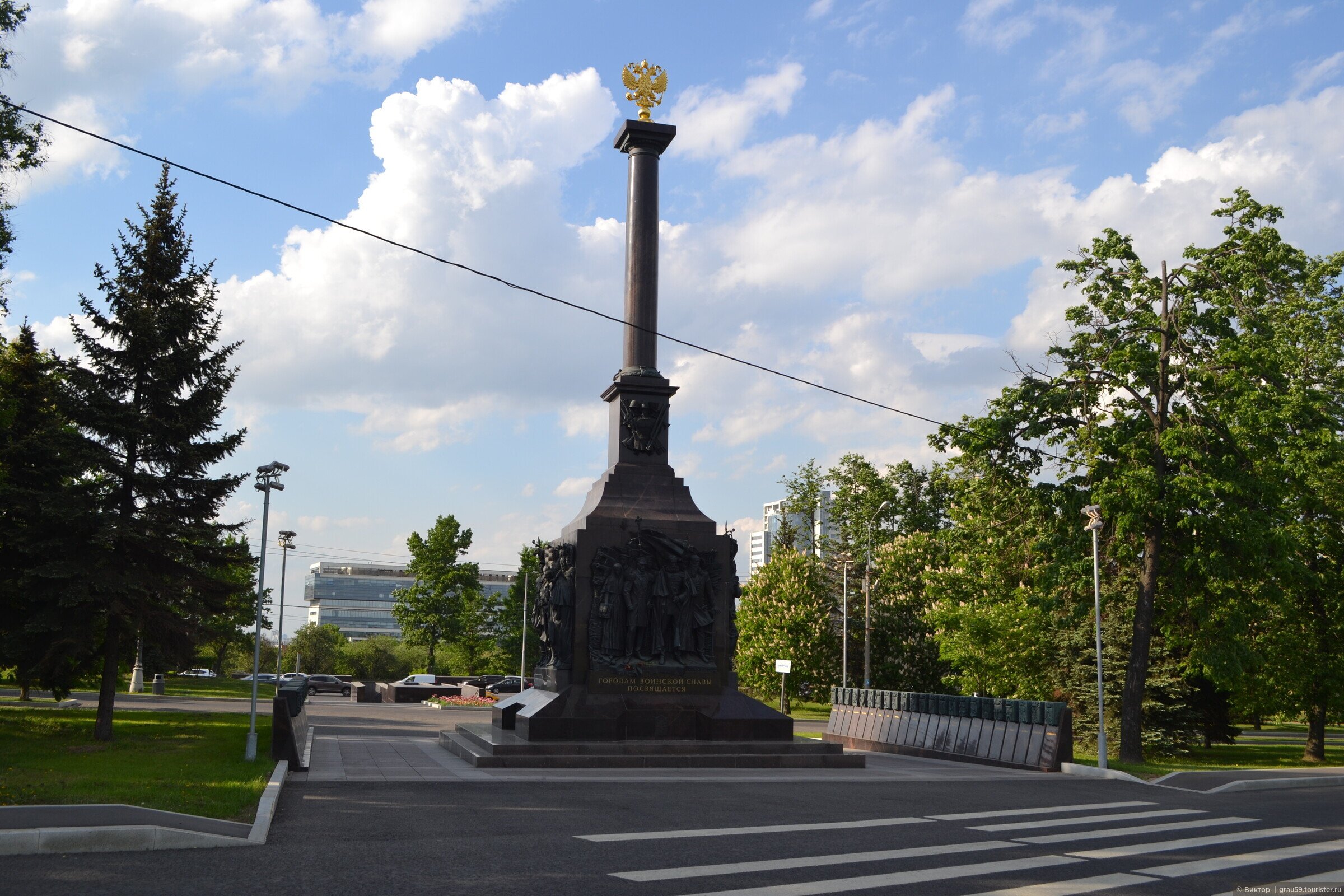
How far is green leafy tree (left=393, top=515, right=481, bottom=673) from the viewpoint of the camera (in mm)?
65500

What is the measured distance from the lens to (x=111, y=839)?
31.2 ft

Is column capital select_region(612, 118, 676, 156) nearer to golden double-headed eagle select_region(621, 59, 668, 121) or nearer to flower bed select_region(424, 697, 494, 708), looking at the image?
golden double-headed eagle select_region(621, 59, 668, 121)

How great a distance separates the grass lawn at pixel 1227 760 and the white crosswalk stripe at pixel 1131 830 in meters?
6.23

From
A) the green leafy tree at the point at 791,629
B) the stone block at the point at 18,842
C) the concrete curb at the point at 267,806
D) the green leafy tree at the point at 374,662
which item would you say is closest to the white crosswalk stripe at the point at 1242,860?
the concrete curb at the point at 267,806

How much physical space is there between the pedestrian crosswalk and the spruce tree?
15188 mm

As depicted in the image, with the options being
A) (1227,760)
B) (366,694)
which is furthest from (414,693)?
(1227,760)

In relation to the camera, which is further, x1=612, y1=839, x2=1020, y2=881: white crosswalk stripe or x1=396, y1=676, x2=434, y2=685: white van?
x1=396, y1=676, x2=434, y2=685: white van

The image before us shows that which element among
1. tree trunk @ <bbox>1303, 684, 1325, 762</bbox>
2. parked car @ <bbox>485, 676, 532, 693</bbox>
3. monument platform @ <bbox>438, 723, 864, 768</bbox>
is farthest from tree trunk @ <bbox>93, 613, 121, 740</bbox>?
tree trunk @ <bbox>1303, 684, 1325, 762</bbox>

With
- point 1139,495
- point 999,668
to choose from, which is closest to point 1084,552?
point 1139,495

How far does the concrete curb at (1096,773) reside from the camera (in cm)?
1973

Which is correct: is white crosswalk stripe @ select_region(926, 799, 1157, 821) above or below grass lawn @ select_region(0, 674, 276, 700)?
above

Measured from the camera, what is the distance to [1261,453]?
78.6 feet

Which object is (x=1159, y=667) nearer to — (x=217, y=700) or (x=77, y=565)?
(x=77, y=565)

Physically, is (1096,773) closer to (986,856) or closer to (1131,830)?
(1131,830)
